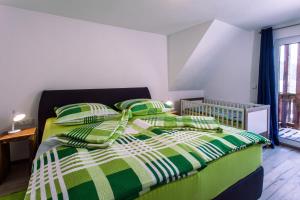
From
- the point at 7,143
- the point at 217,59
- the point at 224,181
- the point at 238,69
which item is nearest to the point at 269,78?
the point at 238,69

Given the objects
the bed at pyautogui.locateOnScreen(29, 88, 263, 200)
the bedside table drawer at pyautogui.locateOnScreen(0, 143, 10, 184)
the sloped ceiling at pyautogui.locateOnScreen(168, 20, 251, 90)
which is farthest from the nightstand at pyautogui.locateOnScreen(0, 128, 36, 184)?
the sloped ceiling at pyautogui.locateOnScreen(168, 20, 251, 90)

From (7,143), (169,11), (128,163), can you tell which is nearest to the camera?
(128,163)

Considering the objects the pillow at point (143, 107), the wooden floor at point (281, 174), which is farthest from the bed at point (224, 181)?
the pillow at point (143, 107)

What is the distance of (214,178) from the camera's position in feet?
4.10

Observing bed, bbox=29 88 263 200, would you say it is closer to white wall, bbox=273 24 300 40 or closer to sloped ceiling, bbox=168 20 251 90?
sloped ceiling, bbox=168 20 251 90

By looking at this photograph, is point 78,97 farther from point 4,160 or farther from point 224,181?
point 224,181

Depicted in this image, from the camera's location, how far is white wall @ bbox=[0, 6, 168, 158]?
7.63 feet

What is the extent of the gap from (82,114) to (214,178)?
1668 millimetres

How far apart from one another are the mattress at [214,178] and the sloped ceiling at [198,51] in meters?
2.02

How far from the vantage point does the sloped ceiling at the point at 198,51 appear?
2.98m

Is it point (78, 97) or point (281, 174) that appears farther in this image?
point (78, 97)

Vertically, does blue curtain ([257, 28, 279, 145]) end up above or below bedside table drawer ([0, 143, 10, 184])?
above

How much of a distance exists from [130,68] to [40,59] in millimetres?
1422

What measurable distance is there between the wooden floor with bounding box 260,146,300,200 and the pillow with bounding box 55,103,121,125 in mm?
2011
